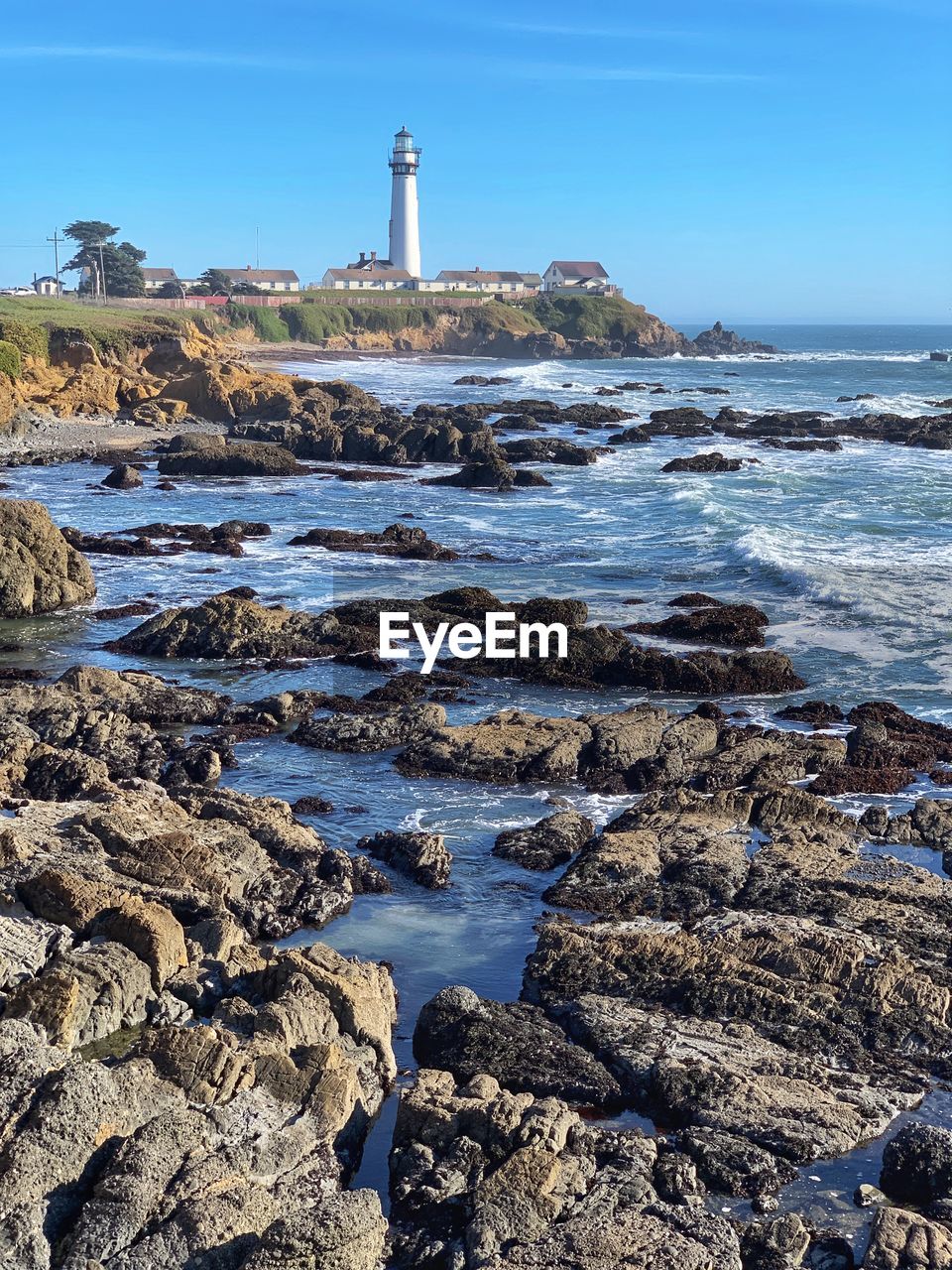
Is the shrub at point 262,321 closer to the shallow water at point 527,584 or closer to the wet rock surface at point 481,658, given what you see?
the shallow water at point 527,584

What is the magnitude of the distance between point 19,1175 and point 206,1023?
7.90 feet

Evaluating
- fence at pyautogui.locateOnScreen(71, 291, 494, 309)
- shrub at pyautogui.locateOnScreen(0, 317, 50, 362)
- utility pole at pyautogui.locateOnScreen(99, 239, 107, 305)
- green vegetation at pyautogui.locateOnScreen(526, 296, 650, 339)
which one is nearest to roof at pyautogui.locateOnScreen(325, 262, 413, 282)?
fence at pyautogui.locateOnScreen(71, 291, 494, 309)

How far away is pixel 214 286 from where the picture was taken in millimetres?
130250

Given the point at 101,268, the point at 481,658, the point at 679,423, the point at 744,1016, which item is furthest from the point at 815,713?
the point at 101,268

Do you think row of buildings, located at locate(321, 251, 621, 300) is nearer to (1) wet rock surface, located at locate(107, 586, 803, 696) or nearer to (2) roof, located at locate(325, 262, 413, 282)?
(2) roof, located at locate(325, 262, 413, 282)

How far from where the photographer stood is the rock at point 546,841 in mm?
14008

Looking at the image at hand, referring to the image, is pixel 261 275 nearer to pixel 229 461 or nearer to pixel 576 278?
pixel 576 278

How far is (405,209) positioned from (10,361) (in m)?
→ 97.2

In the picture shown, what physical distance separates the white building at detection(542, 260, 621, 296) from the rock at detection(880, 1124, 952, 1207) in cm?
15060

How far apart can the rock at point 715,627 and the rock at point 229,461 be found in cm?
2389

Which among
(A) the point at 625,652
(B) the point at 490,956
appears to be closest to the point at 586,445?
(A) the point at 625,652

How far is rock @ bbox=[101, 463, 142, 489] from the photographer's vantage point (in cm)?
4062

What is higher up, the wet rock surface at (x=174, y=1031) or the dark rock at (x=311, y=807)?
the wet rock surface at (x=174, y=1031)

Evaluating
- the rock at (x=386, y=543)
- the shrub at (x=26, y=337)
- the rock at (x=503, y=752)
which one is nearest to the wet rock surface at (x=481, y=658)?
the rock at (x=503, y=752)
